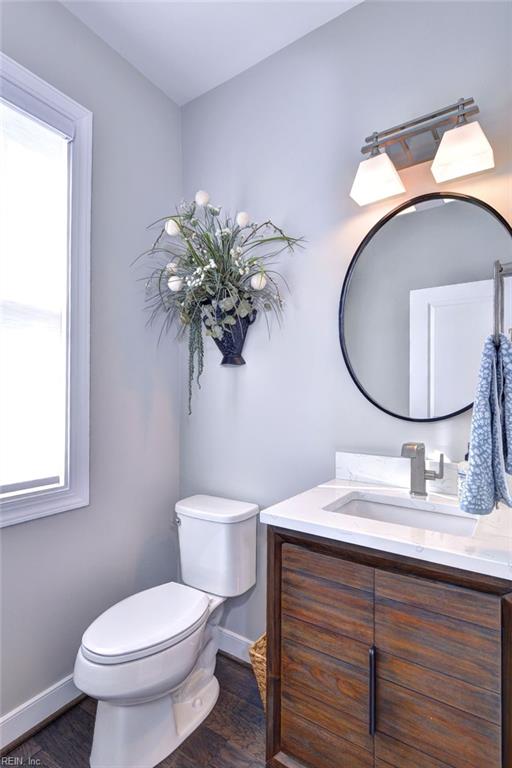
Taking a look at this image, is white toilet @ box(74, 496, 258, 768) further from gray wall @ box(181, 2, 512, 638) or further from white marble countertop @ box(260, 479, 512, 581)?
white marble countertop @ box(260, 479, 512, 581)

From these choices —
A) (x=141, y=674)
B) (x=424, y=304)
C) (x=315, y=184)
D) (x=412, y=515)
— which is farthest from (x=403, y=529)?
(x=315, y=184)

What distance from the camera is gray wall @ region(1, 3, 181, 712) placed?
1479 mm

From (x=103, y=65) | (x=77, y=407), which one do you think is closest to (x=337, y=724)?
→ (x=77, y=407)

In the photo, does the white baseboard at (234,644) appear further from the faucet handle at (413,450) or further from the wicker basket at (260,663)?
the faucet handle at (413,450)

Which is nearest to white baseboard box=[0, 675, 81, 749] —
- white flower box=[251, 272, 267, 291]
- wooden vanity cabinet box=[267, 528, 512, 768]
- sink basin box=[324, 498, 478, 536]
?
wooden vanity cabinet box=[267, 528, 512, 768]

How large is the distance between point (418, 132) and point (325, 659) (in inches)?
66.4

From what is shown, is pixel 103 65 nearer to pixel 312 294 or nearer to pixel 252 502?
pixel 312 294

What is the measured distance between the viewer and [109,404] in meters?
1.80

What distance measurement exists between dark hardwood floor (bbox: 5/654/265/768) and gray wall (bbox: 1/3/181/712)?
0.16 meters

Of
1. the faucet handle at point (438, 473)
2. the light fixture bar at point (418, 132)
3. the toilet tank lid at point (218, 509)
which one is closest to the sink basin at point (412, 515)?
the faucet handle at point (438, 473)

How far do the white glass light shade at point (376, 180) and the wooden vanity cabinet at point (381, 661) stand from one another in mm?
1203

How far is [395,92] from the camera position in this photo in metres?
1.53

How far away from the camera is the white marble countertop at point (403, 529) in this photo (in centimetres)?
93

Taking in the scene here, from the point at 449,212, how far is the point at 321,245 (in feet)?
1.62
